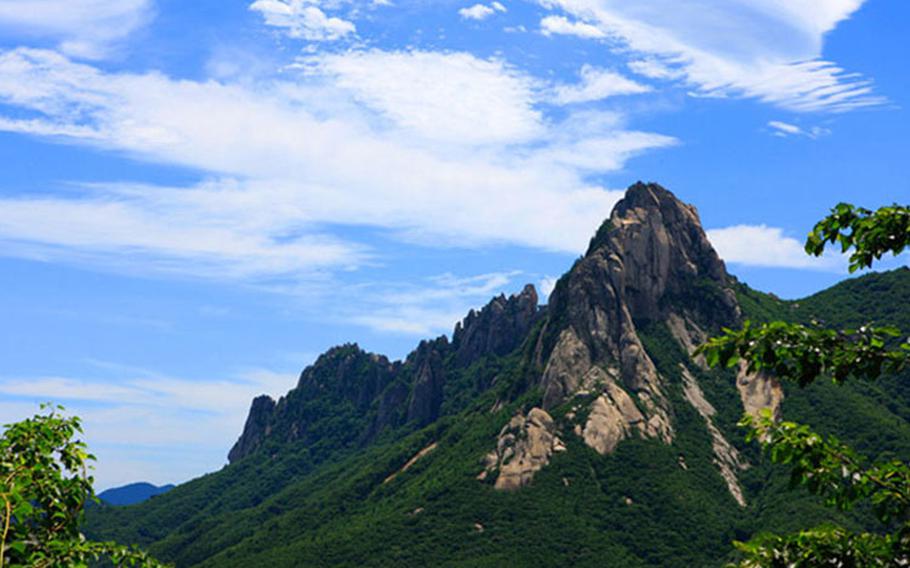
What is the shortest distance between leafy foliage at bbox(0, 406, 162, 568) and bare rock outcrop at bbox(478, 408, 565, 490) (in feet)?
560

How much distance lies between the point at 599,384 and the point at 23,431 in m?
188

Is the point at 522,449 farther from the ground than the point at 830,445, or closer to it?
farther from the ground

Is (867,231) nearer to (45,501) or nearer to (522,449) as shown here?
(45,501)

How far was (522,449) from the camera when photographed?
7362 inches

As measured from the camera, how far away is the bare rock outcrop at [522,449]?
183 metres

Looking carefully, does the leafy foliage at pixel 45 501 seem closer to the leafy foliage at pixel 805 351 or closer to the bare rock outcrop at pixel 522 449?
the leafy foliage at pixel 805 351

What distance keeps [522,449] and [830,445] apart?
6943 inches

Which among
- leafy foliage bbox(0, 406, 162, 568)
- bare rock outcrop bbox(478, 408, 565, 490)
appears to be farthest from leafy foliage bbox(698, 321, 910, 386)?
bare rock outcrop bbox(478, 408, 565, 490)

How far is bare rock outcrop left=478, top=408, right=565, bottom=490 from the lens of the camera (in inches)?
7195

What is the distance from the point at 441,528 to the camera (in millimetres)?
173625

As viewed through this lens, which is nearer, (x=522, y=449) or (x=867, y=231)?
(x=867, y=231)

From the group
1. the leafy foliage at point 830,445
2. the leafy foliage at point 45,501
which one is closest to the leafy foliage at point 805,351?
the leafy foliage at point 830,445

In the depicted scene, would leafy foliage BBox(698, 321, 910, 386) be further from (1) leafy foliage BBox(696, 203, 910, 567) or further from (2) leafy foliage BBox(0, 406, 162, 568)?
(2) leafy foliage BBox(0, 406, 162, 568)

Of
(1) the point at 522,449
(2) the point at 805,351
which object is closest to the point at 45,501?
(2) the point at 805,351
